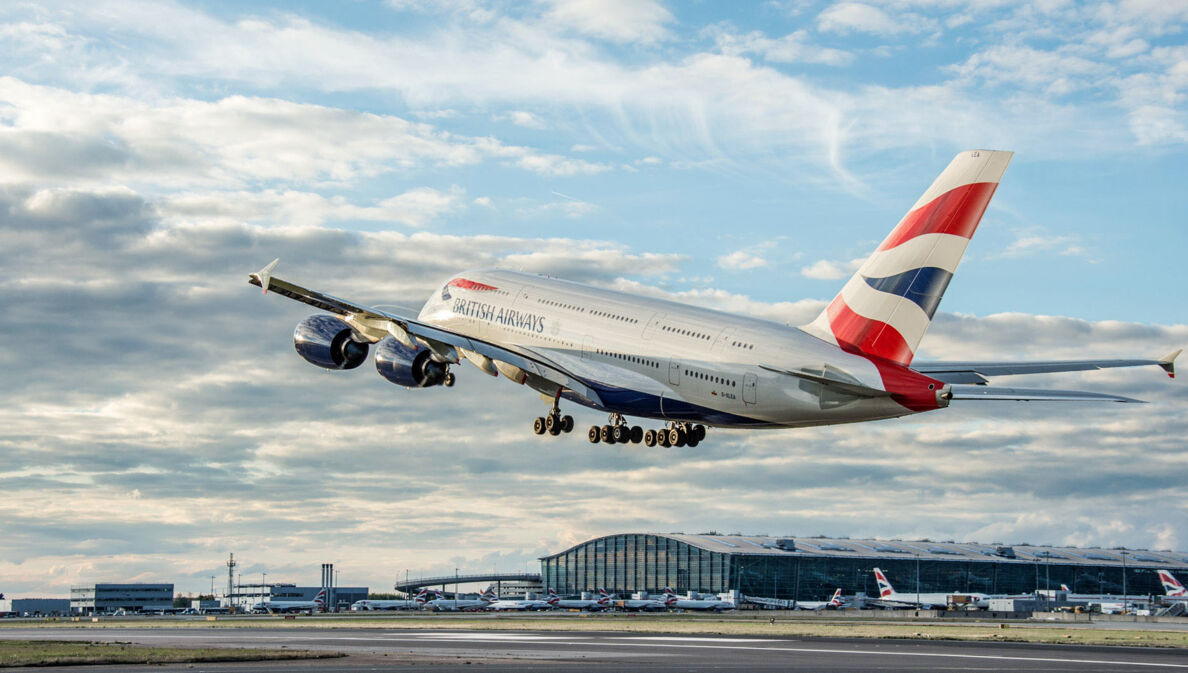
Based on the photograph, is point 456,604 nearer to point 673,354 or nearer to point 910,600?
point 910,600

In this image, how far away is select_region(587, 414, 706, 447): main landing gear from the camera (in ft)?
177

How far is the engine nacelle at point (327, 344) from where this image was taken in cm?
5547

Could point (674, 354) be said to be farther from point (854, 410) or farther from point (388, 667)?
point (388, 667)

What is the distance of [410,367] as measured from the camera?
54.0 m

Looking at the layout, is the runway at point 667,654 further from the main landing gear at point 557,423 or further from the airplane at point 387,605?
the airplane at point 387,605

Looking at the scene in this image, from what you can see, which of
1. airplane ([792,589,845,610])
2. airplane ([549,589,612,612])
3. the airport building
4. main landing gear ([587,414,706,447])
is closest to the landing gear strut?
main landing gear ([587,414,706,447])

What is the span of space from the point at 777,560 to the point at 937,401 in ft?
483

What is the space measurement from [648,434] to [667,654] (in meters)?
10.2

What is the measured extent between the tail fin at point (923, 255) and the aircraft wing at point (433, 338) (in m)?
14.3

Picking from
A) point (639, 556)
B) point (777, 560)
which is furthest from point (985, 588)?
point (639, 556)

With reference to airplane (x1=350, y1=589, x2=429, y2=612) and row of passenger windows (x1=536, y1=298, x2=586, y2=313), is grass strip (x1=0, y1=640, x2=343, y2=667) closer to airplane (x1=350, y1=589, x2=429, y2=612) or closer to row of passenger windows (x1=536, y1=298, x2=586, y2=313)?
row of passenger windows (x1=536, y1=298, x2=586, y2=313)

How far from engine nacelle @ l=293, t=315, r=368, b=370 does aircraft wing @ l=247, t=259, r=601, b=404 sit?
34.0 inches

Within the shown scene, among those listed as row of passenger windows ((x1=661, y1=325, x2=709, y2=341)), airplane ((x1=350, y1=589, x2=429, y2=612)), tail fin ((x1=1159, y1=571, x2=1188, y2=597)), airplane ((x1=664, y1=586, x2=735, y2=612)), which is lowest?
airplane ((x1=350, y1=589, x2=429, y2=612))

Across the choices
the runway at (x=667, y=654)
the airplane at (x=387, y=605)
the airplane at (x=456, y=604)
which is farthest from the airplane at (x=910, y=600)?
the runway at (x=667, y=654)
